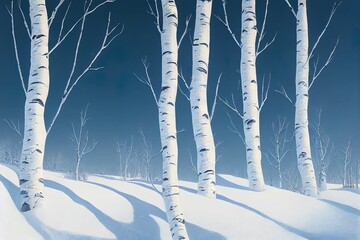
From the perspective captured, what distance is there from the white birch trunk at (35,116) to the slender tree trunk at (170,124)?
138 cm

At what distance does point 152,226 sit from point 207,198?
95 centimetres

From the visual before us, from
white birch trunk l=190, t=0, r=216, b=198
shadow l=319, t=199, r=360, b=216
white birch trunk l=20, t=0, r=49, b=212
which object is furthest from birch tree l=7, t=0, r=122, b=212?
shadow l=319, t=199, r=360, b=216

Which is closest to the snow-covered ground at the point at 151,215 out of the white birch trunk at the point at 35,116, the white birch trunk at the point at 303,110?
the white birch trunk at the point at 35,116

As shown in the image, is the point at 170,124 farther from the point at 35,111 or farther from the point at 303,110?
the point at 303,110

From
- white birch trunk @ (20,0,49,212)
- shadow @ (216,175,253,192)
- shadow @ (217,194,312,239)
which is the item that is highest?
white birch trunk @ (20,0,49,212)

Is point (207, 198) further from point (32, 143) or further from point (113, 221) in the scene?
point (32, 143)

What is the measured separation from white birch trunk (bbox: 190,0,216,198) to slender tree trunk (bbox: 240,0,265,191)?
35.5 inches

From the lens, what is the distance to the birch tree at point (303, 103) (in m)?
6.13

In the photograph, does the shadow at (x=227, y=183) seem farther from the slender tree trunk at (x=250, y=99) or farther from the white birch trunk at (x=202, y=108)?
the white birch trunk at (x=202, y=108)

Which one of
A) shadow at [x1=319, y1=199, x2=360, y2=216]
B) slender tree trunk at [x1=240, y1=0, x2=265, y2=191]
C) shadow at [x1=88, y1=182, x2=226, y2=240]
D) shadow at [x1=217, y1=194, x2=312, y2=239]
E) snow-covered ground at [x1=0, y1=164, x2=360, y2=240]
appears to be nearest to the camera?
snow-covered ground at [x1=0, y1=164, x2=360, y2=240]

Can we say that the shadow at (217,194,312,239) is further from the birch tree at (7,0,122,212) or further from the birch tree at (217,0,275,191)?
the birch tree at (7,0,122,212)

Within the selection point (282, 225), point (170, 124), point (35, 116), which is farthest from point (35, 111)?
point (282, 225)

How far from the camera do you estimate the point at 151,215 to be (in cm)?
440

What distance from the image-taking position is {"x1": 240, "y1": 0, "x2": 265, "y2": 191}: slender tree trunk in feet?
19.2
